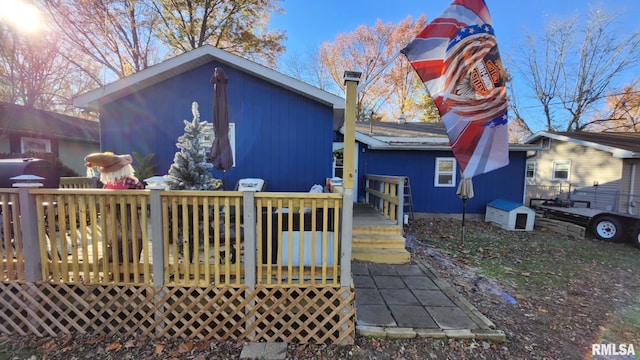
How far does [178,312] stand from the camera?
3000 millimetres

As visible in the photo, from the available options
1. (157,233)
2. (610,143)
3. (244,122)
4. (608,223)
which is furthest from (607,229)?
(157,233)

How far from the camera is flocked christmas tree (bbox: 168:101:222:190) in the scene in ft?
13.5

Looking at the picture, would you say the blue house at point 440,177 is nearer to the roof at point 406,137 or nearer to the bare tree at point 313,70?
the roof at point 406,137

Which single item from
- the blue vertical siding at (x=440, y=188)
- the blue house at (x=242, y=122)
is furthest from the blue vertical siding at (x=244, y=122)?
the blue vertical siding at (x=440, y=188)

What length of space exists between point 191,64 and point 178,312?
16.2 feet

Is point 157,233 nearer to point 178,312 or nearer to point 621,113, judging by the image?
point 178,312

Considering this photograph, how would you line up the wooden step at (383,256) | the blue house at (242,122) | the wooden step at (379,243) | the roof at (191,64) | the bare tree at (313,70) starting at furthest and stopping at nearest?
the bare tree at (313,70) < the blue house at (242,122) < the roof at (191,64) < the wooden step at (379,243) < the wooden step at (383,256)

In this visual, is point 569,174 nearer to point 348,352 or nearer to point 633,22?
point 633,22

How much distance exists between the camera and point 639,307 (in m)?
3.85

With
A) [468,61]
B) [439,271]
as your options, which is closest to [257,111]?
[468,61]

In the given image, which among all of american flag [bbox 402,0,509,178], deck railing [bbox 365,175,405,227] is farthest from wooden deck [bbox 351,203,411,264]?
american flag [bbox 402,0,509,178]

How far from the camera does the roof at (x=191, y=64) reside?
18.2 feet

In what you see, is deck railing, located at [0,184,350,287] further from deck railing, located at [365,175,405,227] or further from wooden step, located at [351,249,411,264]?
deck railing, located at [365,175,405,227]

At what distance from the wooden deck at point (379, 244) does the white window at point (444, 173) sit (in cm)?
518
